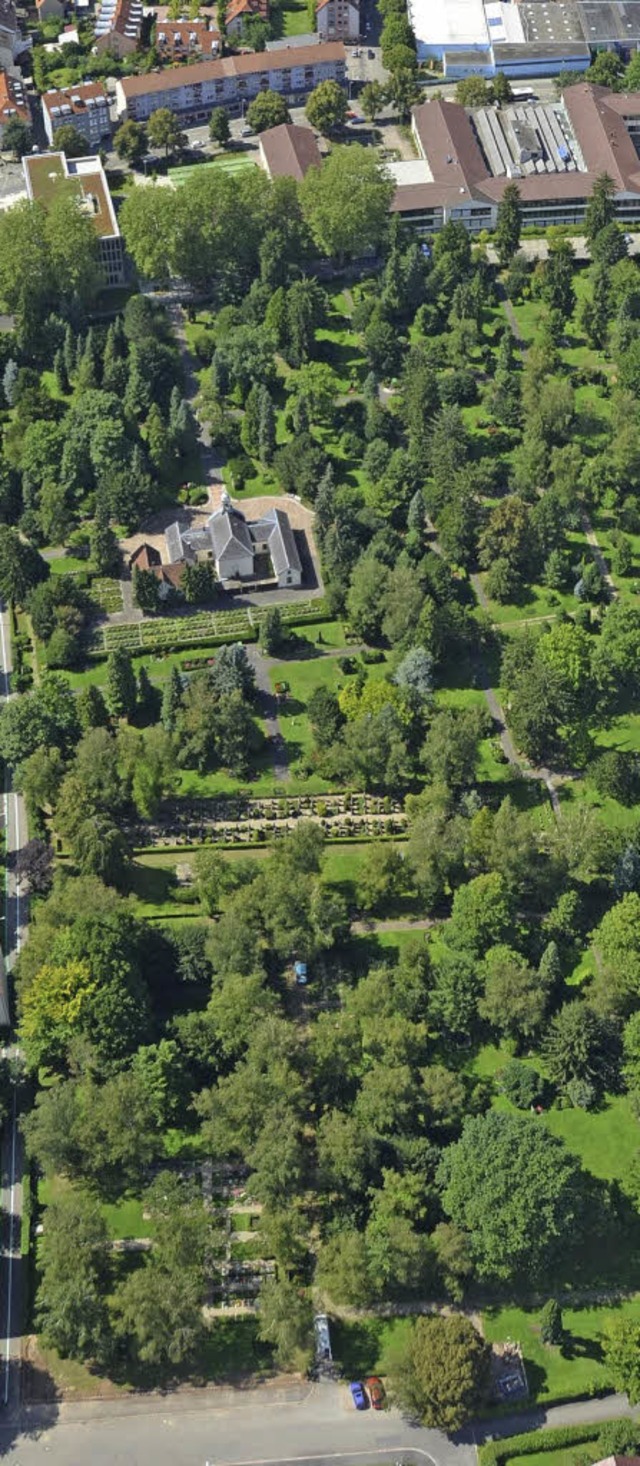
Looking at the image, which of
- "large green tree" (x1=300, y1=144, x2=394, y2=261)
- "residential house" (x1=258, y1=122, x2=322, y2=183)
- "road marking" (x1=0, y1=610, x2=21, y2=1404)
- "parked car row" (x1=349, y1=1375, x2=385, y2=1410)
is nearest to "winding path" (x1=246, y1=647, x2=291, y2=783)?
"road marking" (x1=0, y1=610, x2=21, y2=1404)

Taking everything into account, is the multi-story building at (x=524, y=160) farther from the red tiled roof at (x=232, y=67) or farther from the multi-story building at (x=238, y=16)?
the multi-story building at (x=238, y=16)

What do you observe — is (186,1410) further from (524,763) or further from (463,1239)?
(524,763)

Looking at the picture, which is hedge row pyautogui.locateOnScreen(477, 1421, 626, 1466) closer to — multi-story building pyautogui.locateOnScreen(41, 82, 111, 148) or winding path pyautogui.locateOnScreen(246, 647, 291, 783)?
winding path pyautogui.locateOnScreen(246, 647, 291, 783)

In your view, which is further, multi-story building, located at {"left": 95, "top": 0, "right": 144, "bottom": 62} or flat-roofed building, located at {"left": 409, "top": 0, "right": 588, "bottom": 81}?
multi-story building, located at {"left": 95, "top": 0, "right": 144, "bottom": 62}

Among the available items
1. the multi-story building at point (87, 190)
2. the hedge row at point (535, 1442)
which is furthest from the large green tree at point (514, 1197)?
the multi-story building at point (87, 190)

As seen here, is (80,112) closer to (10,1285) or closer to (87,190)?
(87,190)

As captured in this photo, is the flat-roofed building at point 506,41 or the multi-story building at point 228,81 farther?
the flat-roofed building at point 506,41
